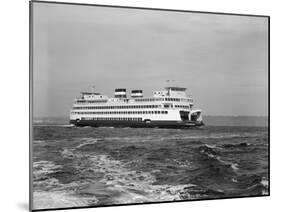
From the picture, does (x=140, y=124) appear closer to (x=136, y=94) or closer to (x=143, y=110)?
(x=143, y=110)

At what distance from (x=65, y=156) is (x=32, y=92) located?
61cm

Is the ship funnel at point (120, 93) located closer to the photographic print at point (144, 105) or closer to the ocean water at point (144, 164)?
the photographic print at point (144, 105)

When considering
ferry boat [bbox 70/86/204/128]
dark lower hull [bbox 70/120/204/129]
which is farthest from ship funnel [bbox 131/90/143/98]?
dark lower hull [bbox 70/120/204/129]

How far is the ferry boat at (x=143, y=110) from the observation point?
4223 millimetres

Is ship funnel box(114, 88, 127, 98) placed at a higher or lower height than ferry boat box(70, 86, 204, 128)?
higher

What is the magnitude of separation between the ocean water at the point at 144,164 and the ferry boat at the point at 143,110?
70 millimetres

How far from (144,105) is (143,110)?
5 centimetres

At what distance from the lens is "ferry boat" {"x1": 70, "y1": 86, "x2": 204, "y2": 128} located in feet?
13.9

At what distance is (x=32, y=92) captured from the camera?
389 cm

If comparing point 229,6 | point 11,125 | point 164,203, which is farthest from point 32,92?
point 229,6

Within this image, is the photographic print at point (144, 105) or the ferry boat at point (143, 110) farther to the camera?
the ferry boat at point (143, 110)

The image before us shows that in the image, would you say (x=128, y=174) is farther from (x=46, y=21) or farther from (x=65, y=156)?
(x=46, y=21)

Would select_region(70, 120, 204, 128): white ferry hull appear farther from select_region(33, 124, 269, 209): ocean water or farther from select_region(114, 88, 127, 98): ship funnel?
select_region(114, 88, 127, 98): ship funnel

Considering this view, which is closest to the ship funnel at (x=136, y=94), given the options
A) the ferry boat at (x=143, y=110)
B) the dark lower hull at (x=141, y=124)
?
the ferry boat at (x=143, y=110)
